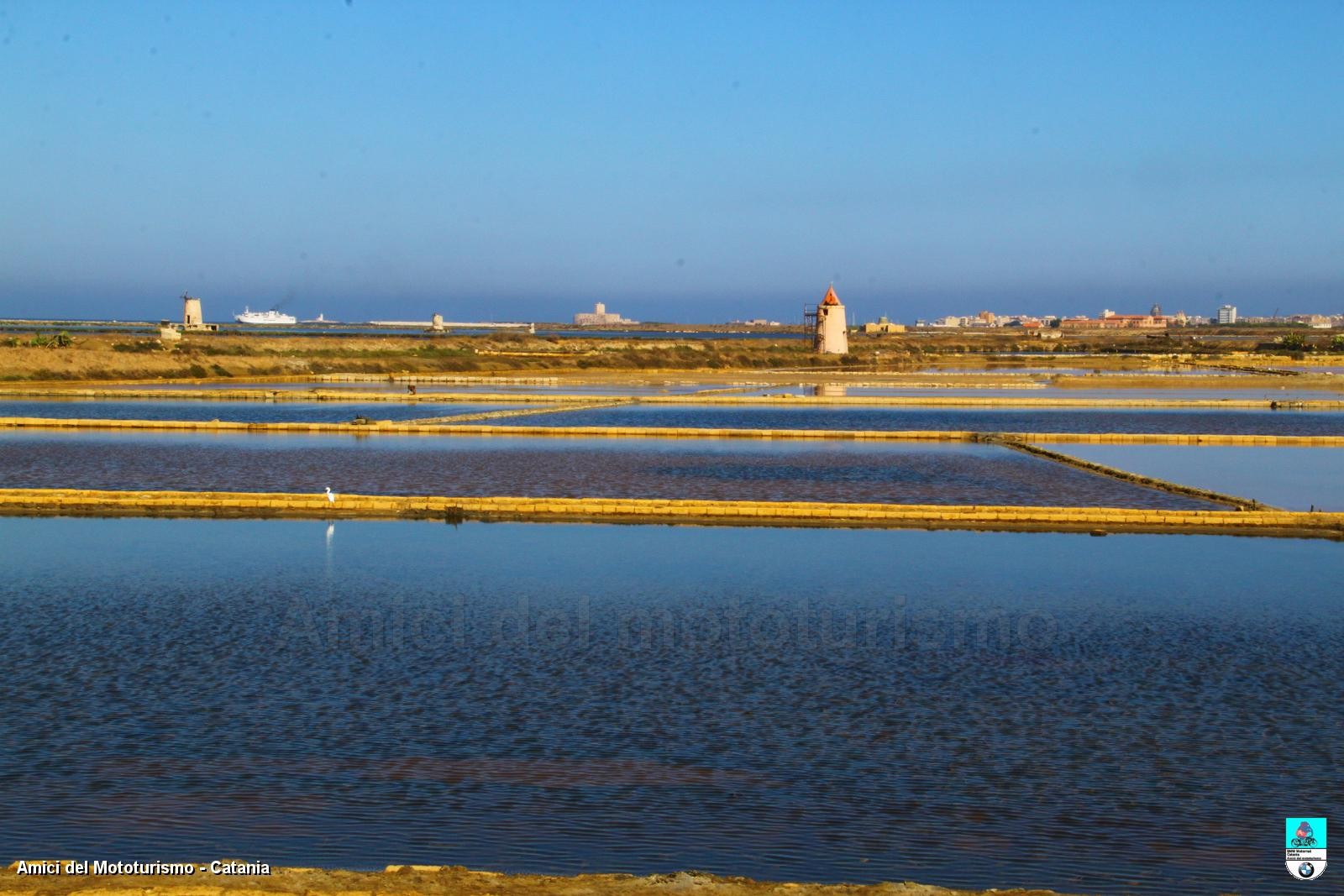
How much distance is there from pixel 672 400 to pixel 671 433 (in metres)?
12.8

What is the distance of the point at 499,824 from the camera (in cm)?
648

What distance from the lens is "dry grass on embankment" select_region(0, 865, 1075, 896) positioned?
5.08 metres

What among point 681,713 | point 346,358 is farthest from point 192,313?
point 681,713

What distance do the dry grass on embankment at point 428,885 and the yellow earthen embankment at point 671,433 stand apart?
21965 mm

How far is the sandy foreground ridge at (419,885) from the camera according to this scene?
5086mm

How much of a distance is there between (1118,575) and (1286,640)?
3014 millimetres

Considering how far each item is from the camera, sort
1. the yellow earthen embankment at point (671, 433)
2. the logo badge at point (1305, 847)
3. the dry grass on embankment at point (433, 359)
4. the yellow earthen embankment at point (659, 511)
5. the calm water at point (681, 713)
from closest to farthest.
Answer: the logo badge at point (1305, 847) → the calm water at point (681, 713) → the yellow earthen embankment at point (659, 511) → the yellow earthen embankment at point (671, 433) → the dry grass on embankment at point (433, 359)

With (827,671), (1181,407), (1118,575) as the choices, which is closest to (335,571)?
(827,671)

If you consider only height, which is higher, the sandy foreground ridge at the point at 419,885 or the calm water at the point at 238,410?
the calm water at the point at 238,410

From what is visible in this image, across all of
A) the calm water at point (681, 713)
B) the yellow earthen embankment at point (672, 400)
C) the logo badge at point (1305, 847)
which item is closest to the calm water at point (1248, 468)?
the calm water at point (681, 713)

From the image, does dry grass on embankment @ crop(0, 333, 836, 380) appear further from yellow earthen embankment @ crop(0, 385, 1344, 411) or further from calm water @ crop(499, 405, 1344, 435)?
calm water @ crop(499, 405, 1344, 435)

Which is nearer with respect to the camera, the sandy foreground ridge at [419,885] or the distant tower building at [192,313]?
the sandy foreground ridge at [419,885]

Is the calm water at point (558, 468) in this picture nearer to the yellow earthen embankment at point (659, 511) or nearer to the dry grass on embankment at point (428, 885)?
the yellow earthen embankment at point (659, 511)

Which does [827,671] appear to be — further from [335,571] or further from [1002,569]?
[335,571]
